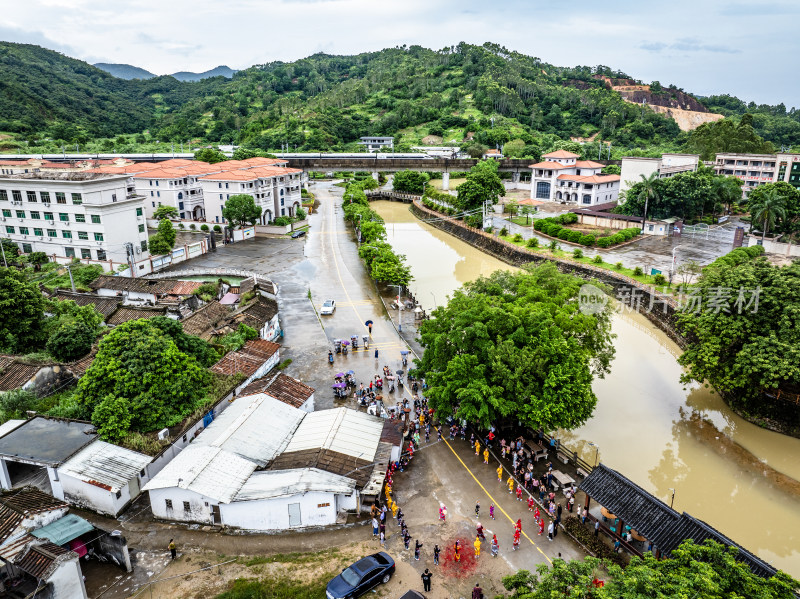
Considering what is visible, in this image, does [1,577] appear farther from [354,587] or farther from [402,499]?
[402,499]

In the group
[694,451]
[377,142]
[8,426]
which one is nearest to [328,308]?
[8,426]

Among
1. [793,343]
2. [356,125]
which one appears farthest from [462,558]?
[356,125]

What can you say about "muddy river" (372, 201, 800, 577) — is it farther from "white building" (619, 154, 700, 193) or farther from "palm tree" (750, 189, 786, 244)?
"white building" (619, 154, 700, 193)

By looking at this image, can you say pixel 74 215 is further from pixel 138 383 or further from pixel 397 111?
pixel 397 111

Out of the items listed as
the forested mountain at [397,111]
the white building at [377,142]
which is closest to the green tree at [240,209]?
the forested mountain at [397,111]

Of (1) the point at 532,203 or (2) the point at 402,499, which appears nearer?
(2) the point at 402,499

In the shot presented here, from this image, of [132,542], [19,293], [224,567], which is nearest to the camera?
[224,567]
